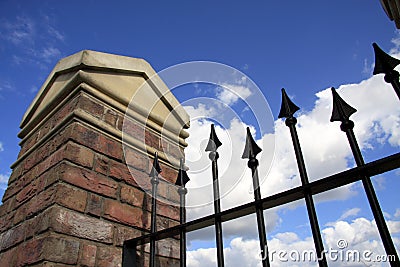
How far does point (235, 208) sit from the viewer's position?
1.12 meters

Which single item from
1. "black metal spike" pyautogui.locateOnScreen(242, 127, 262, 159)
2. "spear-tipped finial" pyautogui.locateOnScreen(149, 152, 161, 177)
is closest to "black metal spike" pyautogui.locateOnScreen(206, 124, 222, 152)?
"black metal spike" pyautogui.locateOnScreen(242, 127, 262, 159)

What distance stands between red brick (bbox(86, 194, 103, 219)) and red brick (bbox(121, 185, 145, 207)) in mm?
137

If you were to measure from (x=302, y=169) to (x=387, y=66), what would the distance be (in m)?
0.44

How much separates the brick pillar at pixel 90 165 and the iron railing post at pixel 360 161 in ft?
3.52

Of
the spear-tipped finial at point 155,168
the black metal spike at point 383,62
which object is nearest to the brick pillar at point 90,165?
the spear-tipped finial at point 155,168

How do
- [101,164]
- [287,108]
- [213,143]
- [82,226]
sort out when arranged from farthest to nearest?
[101,164], [213,143], [82,226], [287,108]

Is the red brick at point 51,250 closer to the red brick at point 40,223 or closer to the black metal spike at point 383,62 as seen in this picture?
the red brick at point 40,223

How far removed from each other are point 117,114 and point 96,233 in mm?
696

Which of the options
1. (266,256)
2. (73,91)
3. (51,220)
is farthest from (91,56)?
(266,256)

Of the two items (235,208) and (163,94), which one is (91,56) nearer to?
(163,94)

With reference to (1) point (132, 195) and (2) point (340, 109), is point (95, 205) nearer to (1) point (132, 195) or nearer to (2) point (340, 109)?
(1) point (132, 195)

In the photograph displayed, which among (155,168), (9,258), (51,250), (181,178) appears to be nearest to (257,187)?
(181,178)

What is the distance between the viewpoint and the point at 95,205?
4.46ft

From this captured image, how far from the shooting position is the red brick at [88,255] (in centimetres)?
121
